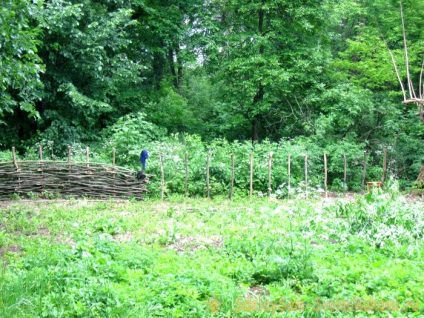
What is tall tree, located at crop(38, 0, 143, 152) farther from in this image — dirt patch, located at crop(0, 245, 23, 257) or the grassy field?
dirt patch, located at crop(0, 245, 23, 257)

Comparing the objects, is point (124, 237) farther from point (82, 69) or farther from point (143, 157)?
point (82, 69)

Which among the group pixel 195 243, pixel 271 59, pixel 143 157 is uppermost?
pixel 271 59

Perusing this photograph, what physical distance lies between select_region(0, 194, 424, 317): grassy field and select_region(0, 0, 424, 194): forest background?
17.3ft

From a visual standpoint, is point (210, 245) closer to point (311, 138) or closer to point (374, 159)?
point (311, 138)

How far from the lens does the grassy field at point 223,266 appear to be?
440 cm

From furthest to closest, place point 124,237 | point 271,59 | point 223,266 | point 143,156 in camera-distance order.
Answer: point 271,59
point 143,156
point 124,237
point 223,266

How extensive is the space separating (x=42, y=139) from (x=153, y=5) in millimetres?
7372

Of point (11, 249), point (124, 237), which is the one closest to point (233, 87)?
point (124, 237)

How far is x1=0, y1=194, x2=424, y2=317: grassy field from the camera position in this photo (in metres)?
4.40

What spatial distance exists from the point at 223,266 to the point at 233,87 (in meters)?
12.9

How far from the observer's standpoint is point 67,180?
11.9 meters

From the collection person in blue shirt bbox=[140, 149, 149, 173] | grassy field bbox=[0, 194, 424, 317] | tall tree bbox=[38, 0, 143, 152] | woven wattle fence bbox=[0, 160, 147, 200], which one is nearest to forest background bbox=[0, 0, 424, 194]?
tall tree bbox=[38, 0, 143, 152]

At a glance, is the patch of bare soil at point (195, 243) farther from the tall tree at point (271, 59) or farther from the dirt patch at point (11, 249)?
the tall tree at point (271, 59)

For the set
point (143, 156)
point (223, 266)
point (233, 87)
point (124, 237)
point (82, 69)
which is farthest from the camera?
point (233, 87)
